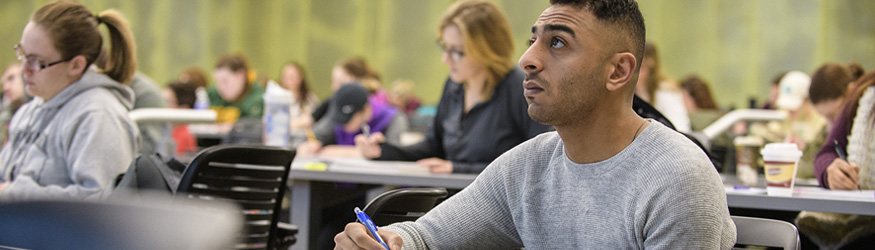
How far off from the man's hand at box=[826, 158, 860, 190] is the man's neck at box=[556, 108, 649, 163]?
1266 millimetres

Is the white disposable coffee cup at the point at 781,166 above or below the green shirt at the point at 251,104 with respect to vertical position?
above

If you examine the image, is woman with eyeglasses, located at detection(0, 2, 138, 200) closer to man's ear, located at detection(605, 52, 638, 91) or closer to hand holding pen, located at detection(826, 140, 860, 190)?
man's ear, located at detection(605, 52, 638, 91)

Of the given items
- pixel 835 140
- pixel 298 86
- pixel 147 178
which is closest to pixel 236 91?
pixel 298 86

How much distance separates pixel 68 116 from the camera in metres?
2.22

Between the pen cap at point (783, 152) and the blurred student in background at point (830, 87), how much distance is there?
3.75ft

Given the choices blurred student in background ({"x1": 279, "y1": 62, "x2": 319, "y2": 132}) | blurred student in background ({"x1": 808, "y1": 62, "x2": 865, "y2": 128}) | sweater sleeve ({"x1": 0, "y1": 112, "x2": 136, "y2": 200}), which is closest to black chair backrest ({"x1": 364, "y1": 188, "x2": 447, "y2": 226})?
sweater sleeve ({"x1": 0, "y1": 112, "x2": 136, "y2": 200})

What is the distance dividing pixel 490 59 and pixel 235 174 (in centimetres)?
103

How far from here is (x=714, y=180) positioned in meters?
1.09

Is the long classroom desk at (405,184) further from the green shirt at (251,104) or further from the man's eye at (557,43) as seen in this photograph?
the green shirt at (251,104)

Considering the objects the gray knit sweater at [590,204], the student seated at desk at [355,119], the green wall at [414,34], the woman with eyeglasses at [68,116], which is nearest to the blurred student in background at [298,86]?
the green wall at [414,34]

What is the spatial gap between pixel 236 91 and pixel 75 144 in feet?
14.8

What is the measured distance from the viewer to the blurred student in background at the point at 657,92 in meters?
4.36

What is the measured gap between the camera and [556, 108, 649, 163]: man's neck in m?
1.20

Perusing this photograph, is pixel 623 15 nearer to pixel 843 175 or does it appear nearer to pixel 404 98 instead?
pixel 843 175
